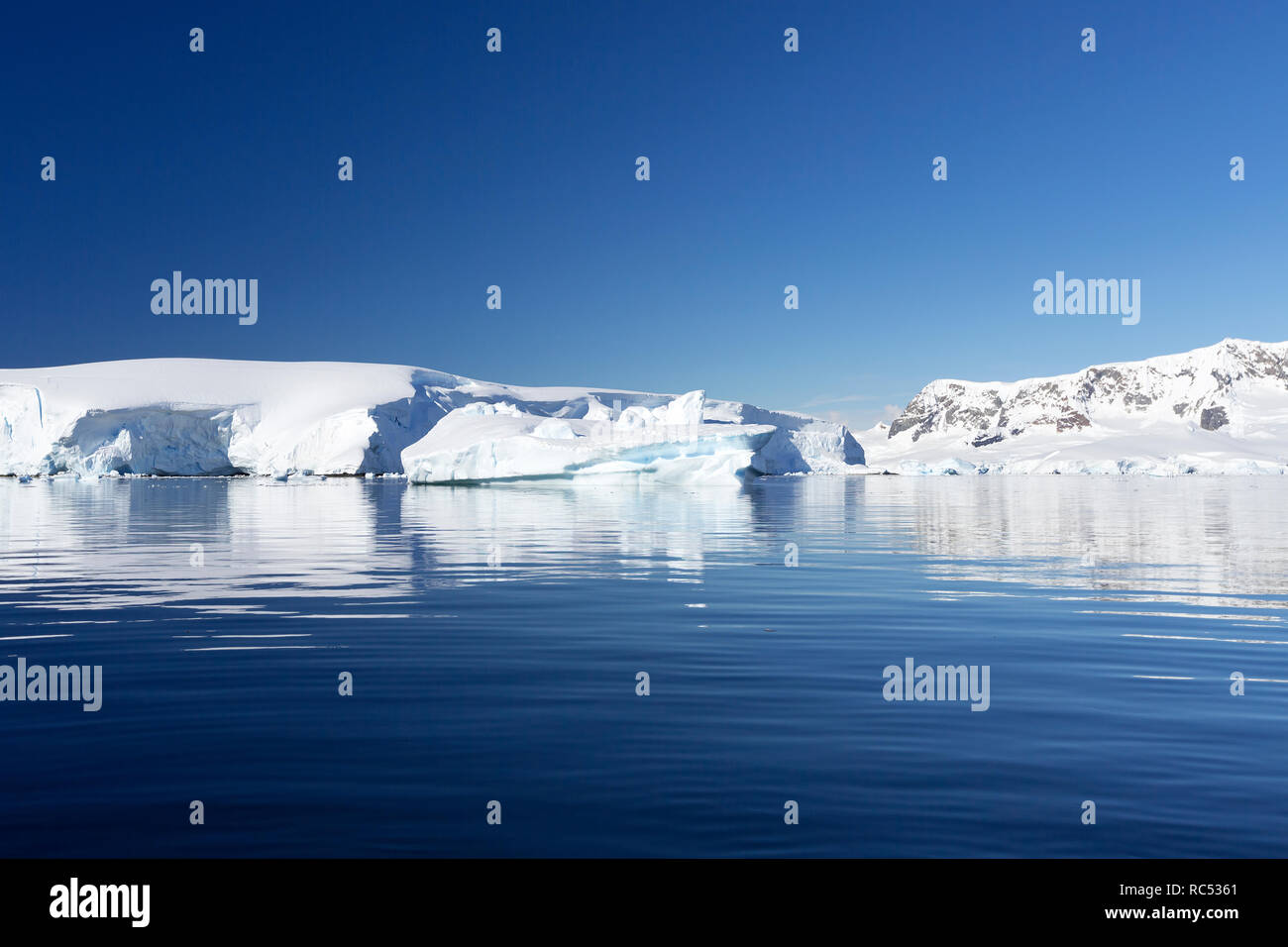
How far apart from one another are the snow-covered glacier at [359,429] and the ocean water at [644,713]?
109ft

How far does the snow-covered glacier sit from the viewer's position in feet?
154

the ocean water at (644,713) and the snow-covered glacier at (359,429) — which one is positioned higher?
the snow-covered glacier at (359,429)

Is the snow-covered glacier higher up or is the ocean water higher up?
the snow-covered glacier

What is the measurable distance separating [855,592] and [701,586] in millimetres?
1766

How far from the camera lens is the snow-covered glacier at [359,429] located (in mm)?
46844

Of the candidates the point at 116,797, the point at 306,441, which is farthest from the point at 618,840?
the point at 306,441

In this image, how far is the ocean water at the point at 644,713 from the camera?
12.0ft

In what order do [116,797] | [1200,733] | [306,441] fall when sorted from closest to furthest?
[116,797] → [1200,733] → [306,441]

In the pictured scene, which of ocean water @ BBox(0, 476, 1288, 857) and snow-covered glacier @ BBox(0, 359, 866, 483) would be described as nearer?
ocean water @ BBox(0, 476, 1288, 857)

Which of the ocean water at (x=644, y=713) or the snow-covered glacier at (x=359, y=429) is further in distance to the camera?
the snow-covered glacier at (x=359, y=429)

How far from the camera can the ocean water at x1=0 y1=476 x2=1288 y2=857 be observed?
3672mm

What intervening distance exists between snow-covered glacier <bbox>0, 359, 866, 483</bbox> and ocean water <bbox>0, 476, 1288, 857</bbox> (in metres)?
33.3
